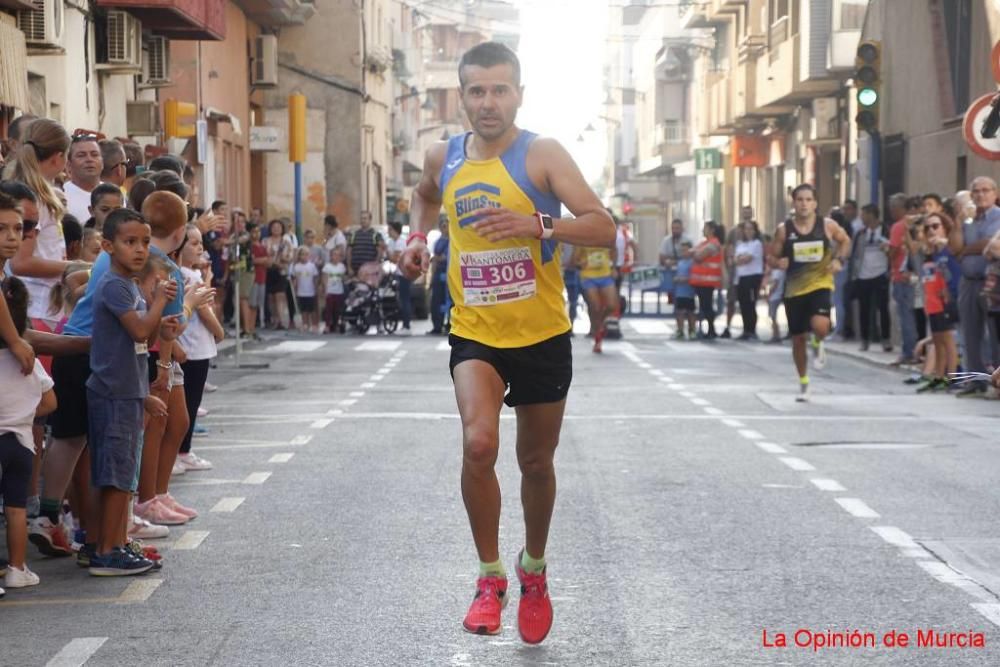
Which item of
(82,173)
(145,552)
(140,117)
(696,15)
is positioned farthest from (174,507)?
(696,15)

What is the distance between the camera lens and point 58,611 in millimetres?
7453

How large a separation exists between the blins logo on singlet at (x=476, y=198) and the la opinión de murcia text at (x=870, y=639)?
5.72 feet

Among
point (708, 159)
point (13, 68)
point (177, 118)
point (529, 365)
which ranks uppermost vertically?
point (708, 159)

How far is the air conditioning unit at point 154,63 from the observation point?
30.6 m

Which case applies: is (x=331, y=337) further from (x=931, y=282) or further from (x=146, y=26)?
(x=931, y=282)

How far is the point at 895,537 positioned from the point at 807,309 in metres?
9.06

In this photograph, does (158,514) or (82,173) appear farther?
(82,173)

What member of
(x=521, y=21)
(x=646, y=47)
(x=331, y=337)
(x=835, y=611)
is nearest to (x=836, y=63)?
(x=331, y=337)

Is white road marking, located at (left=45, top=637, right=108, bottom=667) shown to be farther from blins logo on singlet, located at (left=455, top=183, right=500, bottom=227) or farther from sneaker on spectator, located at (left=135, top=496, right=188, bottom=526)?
sneaker on spectator, located at (left=135, top=496, right=188, bottom=526)

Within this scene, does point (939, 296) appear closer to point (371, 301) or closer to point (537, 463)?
point (537, 463)

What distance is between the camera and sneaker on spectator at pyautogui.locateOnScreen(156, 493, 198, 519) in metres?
9.98

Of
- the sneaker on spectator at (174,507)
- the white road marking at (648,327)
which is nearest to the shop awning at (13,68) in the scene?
the sneaker on spectator at (174,507)

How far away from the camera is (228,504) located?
34.8 ft

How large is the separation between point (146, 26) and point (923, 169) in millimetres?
12039
